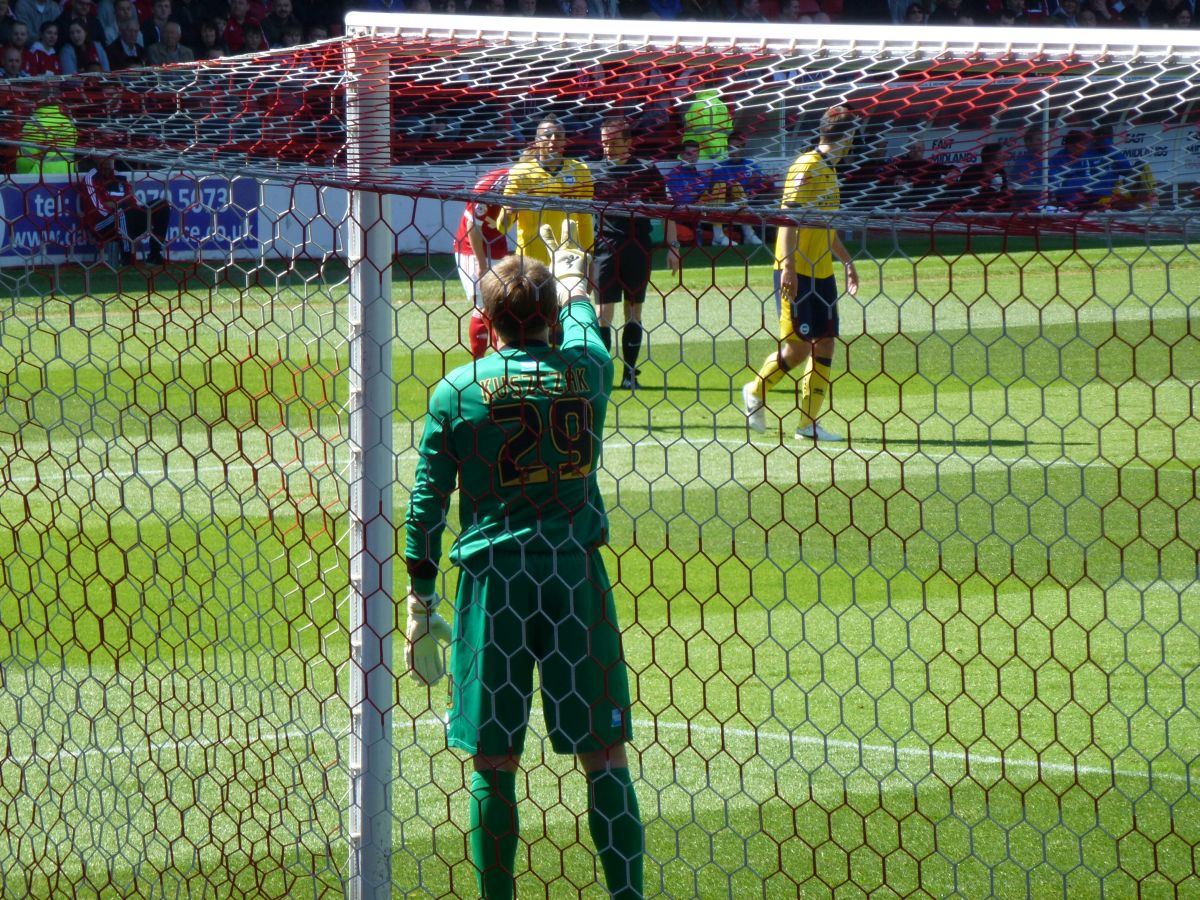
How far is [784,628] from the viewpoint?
664 cm

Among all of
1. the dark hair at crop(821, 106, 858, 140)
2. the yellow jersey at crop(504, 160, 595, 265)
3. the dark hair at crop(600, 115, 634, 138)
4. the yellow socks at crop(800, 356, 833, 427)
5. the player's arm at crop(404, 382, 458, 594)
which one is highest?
the dark hair at crop(821, 106, 858, 140)

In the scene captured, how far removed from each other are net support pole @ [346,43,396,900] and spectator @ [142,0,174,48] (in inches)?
745

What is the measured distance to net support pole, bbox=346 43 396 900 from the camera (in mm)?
3938

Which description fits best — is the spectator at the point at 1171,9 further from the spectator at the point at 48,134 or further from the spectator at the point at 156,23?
the spectator at the point at 48,134

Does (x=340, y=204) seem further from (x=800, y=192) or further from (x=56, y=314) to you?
(x=800, y=192)

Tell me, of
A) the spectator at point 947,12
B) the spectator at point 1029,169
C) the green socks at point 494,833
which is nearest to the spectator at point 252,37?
the spectator at point 947,12

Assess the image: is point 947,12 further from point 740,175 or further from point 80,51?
point 740,175

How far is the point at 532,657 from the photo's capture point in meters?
4.00

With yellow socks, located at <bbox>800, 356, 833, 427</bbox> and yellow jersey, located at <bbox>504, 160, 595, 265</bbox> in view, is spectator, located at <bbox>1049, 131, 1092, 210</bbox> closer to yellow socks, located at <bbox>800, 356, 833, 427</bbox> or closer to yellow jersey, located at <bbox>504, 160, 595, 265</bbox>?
yellow jersey, located at <bbox>504, 160, 595, 265</bbox>

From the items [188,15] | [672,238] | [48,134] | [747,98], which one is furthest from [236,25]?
[747,98]

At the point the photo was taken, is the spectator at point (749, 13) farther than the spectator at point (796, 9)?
No

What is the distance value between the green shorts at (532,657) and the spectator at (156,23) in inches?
760

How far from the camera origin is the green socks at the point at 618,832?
13.0ft

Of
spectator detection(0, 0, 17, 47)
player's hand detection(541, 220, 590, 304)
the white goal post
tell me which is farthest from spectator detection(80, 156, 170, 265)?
the white goal post
